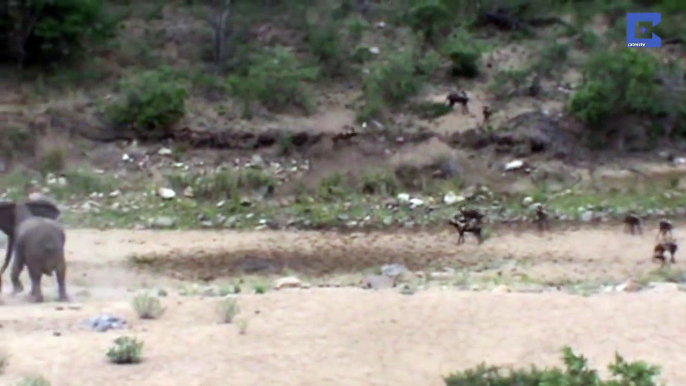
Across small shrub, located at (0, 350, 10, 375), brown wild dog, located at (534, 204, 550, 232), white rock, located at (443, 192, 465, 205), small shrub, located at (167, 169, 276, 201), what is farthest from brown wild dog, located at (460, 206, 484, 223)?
small shrub, located at (0, 350, 10, 375)

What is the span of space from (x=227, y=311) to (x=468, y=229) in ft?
27.9

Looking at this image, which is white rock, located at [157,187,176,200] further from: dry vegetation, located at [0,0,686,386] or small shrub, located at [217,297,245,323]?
small shrub, located at [217,297,245,323]

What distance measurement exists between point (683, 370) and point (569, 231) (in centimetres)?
1031

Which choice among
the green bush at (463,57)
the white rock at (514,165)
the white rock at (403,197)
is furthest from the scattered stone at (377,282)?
the green bush at (463,57)

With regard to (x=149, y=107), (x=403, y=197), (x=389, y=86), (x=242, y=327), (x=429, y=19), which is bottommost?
(x=242, y=327)

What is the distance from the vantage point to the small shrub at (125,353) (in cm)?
859

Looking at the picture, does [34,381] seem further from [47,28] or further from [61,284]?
[47,28]

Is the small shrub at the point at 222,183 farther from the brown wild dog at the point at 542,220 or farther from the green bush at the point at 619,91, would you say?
the green bush at the point at 619,91

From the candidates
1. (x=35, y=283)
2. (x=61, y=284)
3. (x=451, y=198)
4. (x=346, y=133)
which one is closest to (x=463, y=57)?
(x=346, y=133)

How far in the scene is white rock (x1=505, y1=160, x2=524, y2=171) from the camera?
883 inches

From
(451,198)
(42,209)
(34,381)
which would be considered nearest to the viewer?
(34,381)

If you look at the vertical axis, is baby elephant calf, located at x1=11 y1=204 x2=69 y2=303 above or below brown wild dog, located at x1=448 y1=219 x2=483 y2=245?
below

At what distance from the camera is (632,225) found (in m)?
18.8

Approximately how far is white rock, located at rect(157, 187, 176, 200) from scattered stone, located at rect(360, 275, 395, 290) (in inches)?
259
